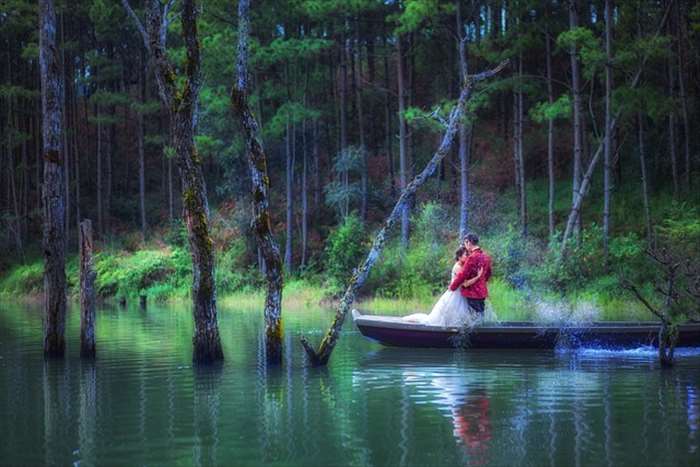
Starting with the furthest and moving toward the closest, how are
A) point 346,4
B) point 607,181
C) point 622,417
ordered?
point 346,4, point 607,181, point 622,417

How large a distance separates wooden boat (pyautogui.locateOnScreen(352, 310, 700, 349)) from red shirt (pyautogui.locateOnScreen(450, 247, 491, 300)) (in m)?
0.69

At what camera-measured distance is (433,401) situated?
1180 cm

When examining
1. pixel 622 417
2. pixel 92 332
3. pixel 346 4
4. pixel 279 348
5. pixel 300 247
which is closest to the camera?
pixel 622 417

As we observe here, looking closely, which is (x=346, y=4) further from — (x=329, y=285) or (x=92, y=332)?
(x=92, y=332)

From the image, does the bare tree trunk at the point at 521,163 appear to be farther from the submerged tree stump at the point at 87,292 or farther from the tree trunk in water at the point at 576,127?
the submerged tree stump at the point at 87,292

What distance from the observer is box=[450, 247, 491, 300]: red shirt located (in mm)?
17734

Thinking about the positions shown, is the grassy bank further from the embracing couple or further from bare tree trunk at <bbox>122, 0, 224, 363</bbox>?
bare tree trunk at <bbox>122, 0, 224, 363</bbox>

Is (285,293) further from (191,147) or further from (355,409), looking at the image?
(355,409)

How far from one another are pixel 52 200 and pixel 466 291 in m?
7.89

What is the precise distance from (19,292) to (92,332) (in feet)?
76.3

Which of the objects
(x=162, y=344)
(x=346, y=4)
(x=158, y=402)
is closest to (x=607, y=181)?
(x=346, y=4)

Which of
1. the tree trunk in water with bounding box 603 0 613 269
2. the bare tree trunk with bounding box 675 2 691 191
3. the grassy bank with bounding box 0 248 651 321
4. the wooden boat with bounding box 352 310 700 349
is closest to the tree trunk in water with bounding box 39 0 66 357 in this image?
the wooden boat with bounding box 352 310 700 349

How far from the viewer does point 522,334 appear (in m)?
17.4

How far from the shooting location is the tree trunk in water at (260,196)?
48.2 ft
